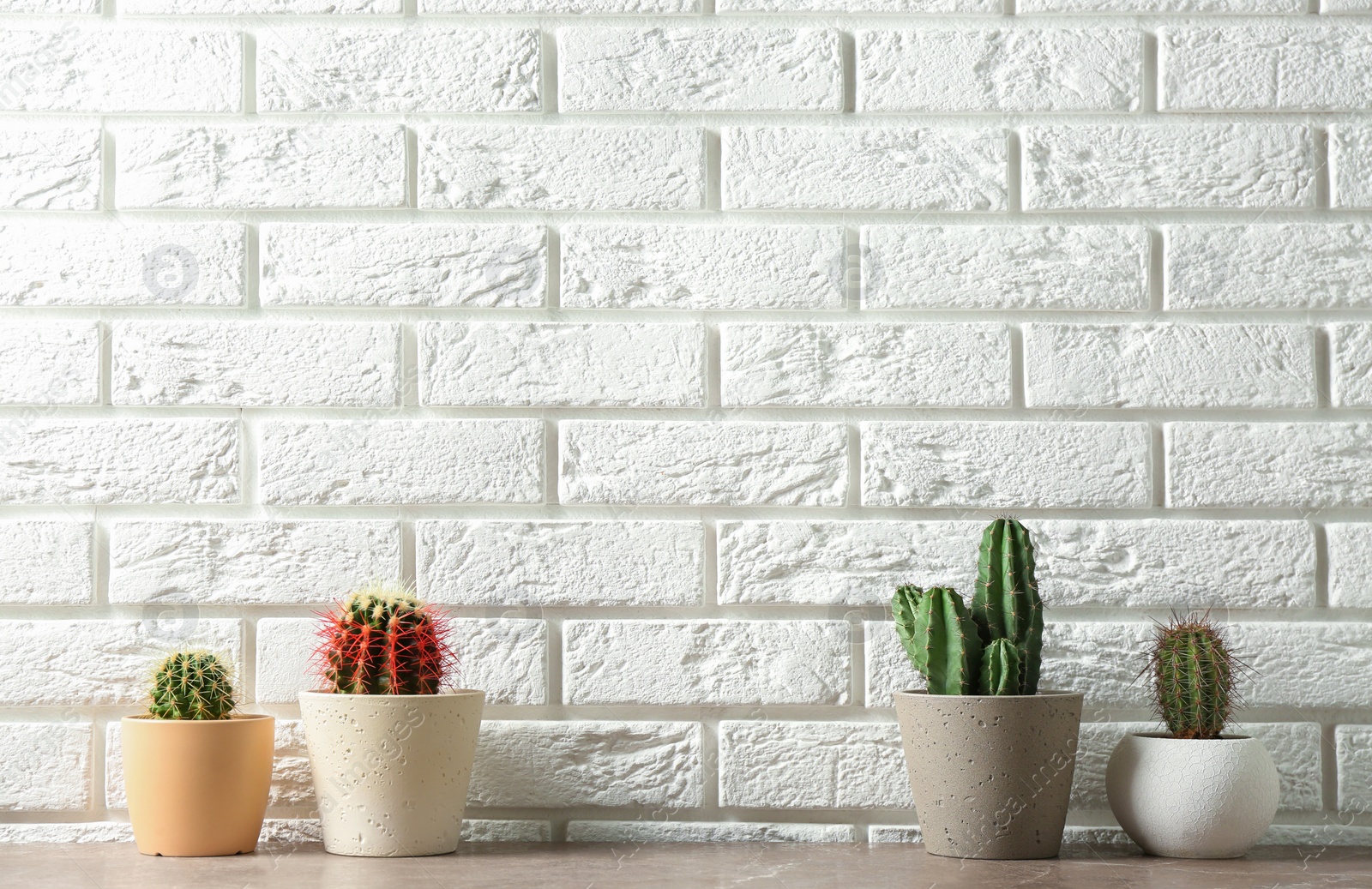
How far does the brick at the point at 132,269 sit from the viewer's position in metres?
1.48

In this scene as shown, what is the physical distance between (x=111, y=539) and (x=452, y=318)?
493 millimetres

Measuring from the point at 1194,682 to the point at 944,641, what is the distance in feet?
0.91

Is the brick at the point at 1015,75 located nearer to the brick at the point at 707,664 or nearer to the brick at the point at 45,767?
the brick at the point at 707,664

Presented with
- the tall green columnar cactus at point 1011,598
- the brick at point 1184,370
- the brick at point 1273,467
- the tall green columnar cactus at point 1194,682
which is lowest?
the tall green columnar cactus at point 1194,682

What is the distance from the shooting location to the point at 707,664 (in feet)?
4.71

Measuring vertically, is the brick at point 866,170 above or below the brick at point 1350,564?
above

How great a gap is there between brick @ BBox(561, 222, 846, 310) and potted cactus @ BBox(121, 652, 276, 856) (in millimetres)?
605

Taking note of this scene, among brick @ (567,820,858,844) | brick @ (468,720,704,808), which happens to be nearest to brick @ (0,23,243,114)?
brick @ (468,720,704,808)

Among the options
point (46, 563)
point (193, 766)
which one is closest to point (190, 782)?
point (193, 766)

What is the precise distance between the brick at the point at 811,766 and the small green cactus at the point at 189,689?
1.88 feet

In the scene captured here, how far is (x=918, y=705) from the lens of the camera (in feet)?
4.19

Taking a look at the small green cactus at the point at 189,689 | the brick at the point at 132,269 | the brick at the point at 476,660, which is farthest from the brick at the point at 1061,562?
the brick at the point at 132,269

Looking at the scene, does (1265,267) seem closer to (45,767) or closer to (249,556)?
(249,556)

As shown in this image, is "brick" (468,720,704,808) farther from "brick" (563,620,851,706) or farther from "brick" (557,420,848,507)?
"brick" (557,420,848,507)
